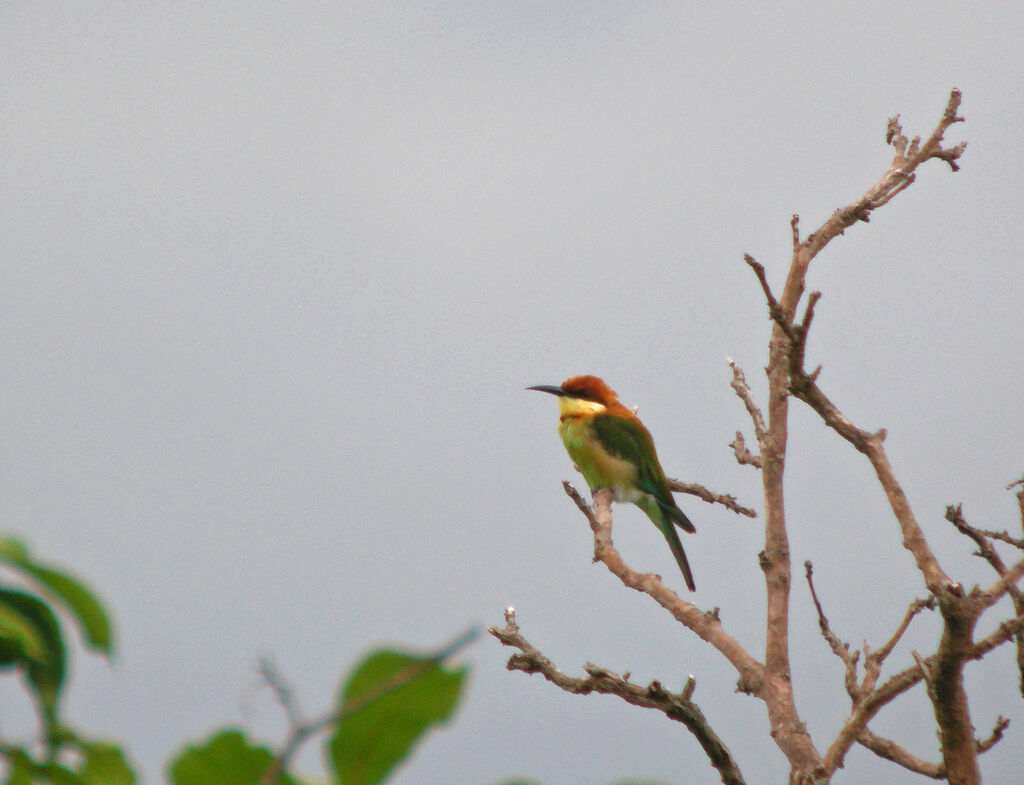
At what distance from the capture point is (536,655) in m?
3.88

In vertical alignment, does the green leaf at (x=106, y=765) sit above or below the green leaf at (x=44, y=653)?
below

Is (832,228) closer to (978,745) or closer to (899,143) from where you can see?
(899,143)

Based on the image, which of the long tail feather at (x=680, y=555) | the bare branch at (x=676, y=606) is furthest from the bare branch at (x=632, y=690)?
the long tail feather at (x=680, y=555)

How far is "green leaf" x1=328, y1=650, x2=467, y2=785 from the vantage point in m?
0.46

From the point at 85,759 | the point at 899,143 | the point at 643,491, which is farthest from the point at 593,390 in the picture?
the point at 85,759

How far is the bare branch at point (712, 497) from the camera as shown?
493cm

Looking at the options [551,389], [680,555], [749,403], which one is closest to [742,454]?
[749,403]

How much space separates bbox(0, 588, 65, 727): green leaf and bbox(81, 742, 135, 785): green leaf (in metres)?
0.03

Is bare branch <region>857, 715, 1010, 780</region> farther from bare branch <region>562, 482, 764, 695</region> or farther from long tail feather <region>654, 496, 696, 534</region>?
long tail feather <region>654, 496, 696, 534</region>

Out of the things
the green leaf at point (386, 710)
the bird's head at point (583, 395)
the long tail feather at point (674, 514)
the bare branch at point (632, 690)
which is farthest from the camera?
the bird's head at point (583, 395)

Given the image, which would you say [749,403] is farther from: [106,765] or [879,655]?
[106,765]

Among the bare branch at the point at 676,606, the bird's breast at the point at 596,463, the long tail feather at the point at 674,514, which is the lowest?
the bare branch at the point at 676,606

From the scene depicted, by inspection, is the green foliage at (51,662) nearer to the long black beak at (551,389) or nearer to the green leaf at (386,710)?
the green leaf at (386,710)

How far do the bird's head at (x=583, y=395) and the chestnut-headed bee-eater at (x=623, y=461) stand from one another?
13 mm
